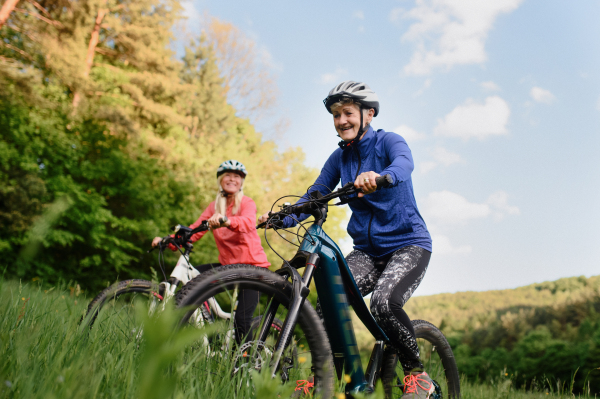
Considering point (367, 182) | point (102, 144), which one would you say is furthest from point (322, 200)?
point (102, 144)

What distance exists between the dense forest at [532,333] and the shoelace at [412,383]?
446 centimetres

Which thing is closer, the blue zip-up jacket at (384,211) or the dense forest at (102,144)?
the blue zip-up jacket at (384,211)

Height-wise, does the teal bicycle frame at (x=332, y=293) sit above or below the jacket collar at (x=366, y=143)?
below

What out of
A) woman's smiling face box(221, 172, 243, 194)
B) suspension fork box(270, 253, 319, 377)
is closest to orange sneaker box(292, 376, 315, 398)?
suspension fork box(270, 253, 319, 377)

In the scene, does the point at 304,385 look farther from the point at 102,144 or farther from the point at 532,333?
the point at 102,144

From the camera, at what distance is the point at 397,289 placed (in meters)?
2.59

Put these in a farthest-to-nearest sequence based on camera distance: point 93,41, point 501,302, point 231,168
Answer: point 93,41
point 501,302
point 231,168

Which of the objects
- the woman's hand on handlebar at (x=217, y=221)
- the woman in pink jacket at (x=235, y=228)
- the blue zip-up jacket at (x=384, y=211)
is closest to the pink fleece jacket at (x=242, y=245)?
the woman in pink jacket at (x=235, y=228)

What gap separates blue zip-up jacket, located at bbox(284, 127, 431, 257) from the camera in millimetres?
2857

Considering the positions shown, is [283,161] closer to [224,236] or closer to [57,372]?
[224,236]

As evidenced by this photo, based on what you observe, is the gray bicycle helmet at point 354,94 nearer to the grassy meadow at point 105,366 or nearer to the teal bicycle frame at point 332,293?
the teal bicycle frame at point 332,293

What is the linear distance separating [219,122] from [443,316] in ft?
54.4

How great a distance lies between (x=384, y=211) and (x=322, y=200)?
641 mm

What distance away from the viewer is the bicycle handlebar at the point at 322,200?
2210 mm
